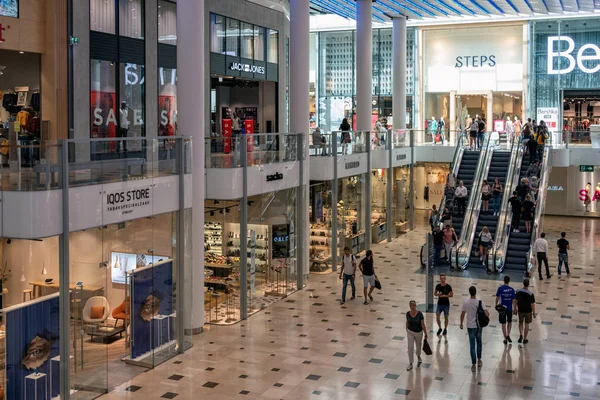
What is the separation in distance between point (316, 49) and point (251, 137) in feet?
87.8

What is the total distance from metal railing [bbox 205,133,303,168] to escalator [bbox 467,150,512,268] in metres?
6.68

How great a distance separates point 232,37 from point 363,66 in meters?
4.63

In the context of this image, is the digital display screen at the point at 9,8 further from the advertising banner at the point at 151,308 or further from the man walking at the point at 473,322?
the man walking at the point at 473,322

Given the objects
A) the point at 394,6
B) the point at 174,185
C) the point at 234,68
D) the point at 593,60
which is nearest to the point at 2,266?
the point at 174,185

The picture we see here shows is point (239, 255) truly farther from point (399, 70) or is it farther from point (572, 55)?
point (572, 55)

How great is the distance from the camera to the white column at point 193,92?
1512 centimetres

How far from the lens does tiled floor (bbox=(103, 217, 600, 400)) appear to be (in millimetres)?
12336

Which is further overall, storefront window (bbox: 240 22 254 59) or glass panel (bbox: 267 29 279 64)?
glass panel (bbox: 267 29 279 64)

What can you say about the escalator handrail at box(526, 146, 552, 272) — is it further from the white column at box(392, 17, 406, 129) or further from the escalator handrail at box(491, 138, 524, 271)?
the white column at box(392, 17, 406, 129)

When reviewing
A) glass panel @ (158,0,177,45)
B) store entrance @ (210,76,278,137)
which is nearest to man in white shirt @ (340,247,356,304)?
glass panel @ (158,0,177,45)

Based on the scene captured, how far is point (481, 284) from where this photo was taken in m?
20.6

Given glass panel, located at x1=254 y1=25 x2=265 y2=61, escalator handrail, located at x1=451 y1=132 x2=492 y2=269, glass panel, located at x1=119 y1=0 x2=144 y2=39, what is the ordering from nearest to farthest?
1. glass panel, located at x1=119 y1=0 x2=144 y2=39
2. escalator handrail, located at x1=451 y1=132 x2=492 y2=269
3. glass panel, located at x1=254 y1=25 x2=265 y2=61

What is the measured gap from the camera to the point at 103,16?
1997 cm

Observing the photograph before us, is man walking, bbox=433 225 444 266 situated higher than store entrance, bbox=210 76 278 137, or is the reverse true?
store entrance, bbox=210 76 278 137
